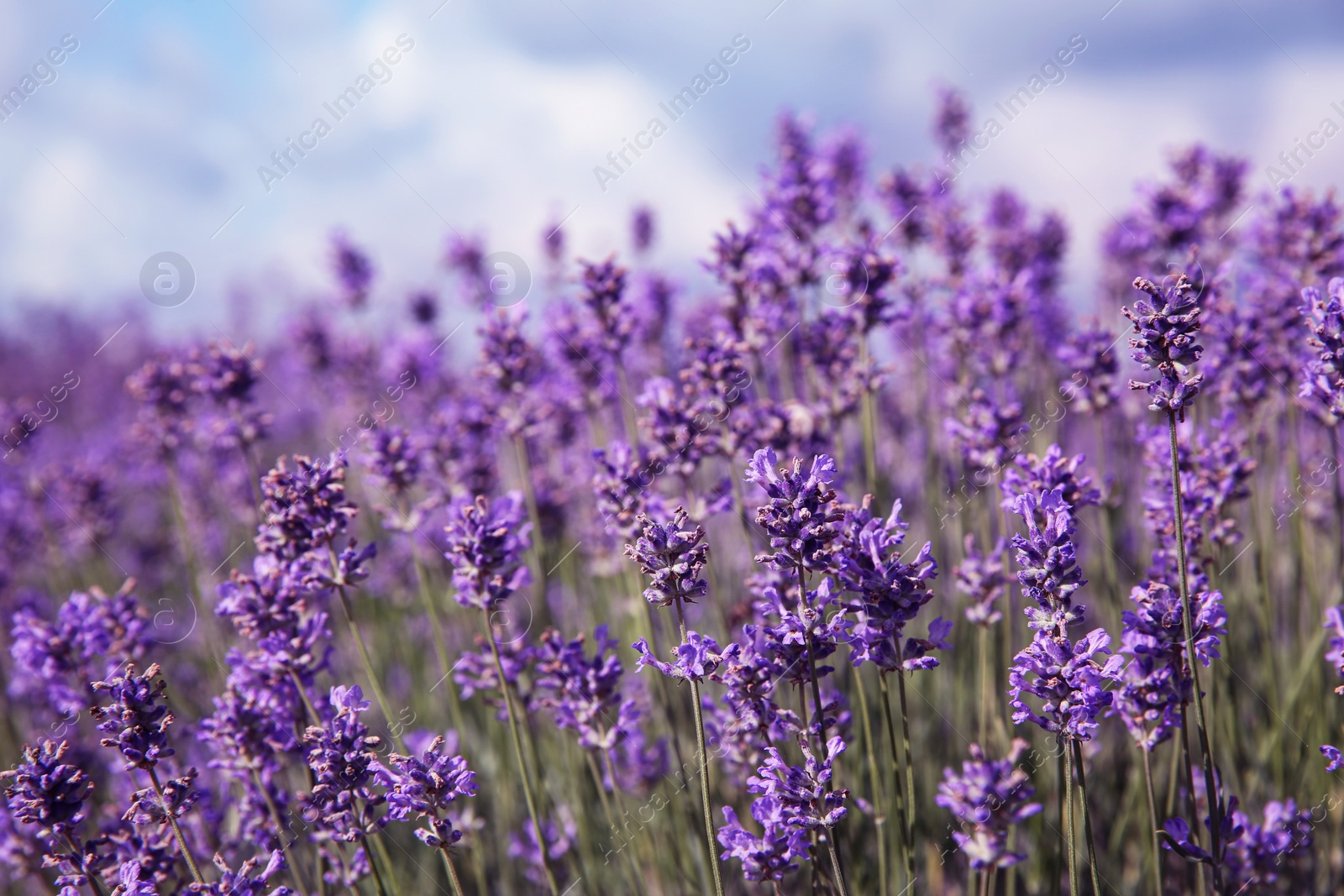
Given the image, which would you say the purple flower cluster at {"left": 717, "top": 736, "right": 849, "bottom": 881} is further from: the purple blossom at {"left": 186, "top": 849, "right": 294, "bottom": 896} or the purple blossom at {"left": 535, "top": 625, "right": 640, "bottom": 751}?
the purple blossom at {"left": 186, "top": 849, "right": 294, "bottom": 896}

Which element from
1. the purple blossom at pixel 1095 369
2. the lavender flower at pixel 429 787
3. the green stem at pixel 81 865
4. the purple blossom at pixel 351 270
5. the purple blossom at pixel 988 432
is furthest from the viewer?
the purple blossom at pixel 351 270

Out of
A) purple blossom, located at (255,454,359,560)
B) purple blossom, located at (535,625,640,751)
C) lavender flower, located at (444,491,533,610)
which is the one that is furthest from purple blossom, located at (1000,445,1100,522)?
purple blossom, located at (255,454,359,560)

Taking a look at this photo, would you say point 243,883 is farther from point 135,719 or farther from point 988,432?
point 988,432

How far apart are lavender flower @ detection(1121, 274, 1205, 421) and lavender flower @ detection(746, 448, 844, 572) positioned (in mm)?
788

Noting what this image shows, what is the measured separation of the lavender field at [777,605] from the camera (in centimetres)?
213

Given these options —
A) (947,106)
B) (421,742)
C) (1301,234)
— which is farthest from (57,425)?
(1301,234)

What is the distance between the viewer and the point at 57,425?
46.8 ft

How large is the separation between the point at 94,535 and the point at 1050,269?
7.40 m

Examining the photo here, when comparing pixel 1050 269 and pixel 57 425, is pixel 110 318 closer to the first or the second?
pixel 57 425

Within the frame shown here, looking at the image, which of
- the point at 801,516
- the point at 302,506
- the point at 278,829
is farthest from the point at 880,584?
the point at 278,829

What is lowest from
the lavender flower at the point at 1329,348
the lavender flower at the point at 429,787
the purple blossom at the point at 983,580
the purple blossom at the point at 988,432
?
the lavender flower at the point at 429,787

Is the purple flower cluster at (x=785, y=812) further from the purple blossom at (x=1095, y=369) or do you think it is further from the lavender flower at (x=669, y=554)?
the purple blossom at (x=1095, y=369)

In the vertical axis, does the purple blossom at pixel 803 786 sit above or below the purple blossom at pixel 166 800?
above

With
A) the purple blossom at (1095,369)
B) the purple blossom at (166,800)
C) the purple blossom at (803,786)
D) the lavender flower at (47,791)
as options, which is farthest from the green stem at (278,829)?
the purple blossom at (1095,369)
